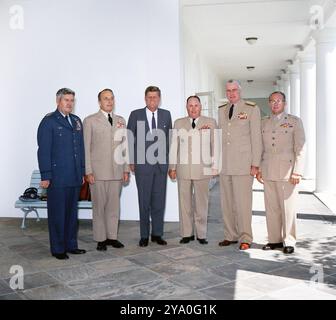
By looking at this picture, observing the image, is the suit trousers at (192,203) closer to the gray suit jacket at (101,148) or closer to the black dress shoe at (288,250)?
the gray suit jacket at (101,148)

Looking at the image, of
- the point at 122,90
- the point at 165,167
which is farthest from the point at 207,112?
the point at 165,167

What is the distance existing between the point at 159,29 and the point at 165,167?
225 cm

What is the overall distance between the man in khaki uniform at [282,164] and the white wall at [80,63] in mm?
1901

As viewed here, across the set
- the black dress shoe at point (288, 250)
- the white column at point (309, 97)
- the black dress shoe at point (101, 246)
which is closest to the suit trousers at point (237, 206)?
the black dress shoe at point (288, 250)

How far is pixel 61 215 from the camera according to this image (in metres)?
4.52

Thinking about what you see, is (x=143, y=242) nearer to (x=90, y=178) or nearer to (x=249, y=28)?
(x=90, y=178)

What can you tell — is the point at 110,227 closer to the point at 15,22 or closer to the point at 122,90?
the point at 122,90

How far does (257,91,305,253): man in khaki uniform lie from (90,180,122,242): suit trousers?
1.54m

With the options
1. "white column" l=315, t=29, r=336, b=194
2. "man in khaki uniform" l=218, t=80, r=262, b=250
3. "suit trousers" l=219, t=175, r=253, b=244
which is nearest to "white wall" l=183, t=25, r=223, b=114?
"white column" l=315, t=29, r=336, b=194

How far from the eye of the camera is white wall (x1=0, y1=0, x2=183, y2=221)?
6195 millimetres

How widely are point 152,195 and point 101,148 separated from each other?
0.76 metres

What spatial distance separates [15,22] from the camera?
259 inches

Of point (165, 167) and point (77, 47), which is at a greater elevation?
point (77, 47)

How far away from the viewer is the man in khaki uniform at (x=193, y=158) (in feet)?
15.8
